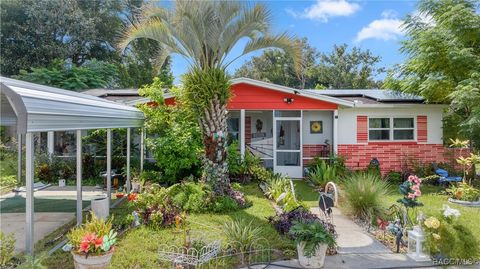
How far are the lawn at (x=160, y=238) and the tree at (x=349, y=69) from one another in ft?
97.4

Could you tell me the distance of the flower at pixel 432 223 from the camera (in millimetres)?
5270

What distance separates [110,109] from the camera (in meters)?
7.47

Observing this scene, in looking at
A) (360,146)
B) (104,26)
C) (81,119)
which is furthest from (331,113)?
→ (104,26)

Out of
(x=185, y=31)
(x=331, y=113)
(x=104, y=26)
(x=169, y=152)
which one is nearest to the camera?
(x=185, y=31)

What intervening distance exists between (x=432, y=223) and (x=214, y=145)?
5284 mm

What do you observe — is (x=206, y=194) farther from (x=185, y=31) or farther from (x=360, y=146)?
(x=360, y=146)

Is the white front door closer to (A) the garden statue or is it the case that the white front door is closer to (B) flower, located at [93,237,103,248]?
(A) the garden statue

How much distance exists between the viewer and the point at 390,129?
14.3m

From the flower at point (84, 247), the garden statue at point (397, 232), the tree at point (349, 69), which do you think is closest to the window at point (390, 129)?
the garden statue at point (397, 232)

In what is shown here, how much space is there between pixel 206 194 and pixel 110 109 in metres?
3.04

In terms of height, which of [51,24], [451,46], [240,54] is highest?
[51,24]

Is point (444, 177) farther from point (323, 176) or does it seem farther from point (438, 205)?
point (323, 176)

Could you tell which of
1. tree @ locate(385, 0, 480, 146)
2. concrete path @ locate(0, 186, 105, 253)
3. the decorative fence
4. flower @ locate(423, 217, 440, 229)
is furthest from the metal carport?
tree @ locate(385, 0, 480, 146)

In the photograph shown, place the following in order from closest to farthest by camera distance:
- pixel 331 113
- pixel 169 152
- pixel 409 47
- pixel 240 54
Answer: pixel 240 54
pixel 169 152
pixel 409 47
pixel 331 113
